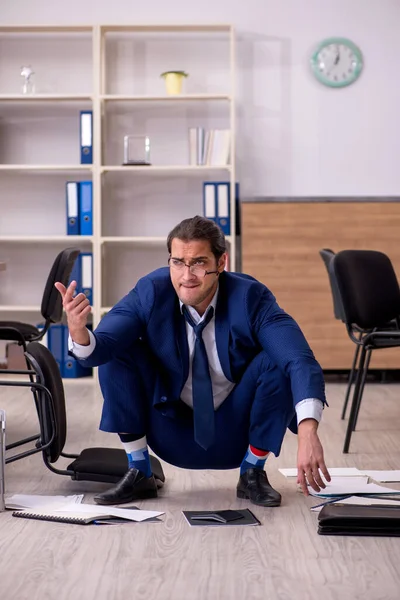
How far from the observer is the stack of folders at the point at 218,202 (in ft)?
18.1

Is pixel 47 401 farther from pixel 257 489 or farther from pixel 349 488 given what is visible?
pixel 349 488

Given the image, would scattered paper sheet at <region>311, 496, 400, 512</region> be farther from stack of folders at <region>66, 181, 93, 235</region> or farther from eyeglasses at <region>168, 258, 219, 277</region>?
stack of folders at <region>66, 181, 93, 235</region>

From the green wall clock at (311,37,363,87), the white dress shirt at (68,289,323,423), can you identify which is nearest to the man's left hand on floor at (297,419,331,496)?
the white dress shirt at (68,289,323,423)

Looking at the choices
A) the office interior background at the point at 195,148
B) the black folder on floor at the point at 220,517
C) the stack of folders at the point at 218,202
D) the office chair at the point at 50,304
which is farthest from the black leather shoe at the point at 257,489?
the stack of folders at the point at 218,202

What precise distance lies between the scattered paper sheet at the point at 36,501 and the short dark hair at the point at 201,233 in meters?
0.79

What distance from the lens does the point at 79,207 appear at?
559cm

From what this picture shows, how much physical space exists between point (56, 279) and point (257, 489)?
160cm

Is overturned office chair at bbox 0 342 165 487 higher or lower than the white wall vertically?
lower

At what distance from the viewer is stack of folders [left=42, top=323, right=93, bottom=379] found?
5555 mm

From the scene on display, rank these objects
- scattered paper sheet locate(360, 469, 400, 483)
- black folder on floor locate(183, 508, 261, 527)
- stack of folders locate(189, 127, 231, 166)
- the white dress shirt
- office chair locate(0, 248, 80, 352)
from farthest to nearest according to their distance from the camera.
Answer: stack of folders locate(189, 127, 231, 166) < office chair locate(0, 248, 80, 352) < scattered paper sheet locate(360, 469, 400, 483) < the white dress shirt < black folder on floor locate(183, 508, 261, 527)

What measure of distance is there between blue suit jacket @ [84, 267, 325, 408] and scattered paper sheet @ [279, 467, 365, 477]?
1.80ft

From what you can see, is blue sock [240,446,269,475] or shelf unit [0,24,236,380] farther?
shelf unit [0,24,236,380]

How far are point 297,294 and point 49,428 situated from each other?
2.91m

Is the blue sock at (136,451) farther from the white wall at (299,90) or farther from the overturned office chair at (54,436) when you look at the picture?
the white wall at (299,90)
